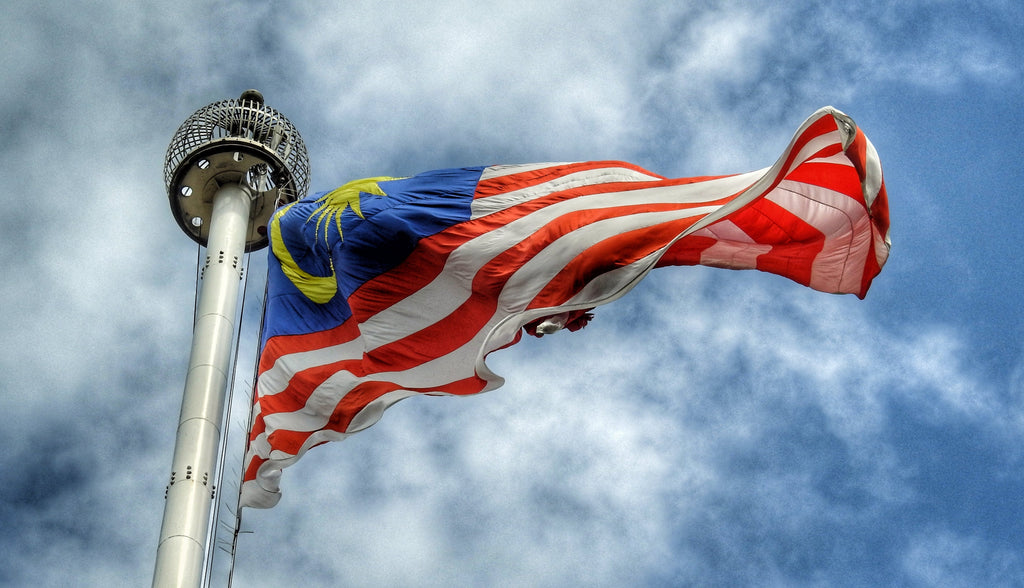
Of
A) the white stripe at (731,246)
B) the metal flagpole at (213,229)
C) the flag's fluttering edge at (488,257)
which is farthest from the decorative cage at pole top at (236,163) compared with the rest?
the white stripe at (731,246)

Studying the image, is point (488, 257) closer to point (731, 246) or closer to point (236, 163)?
point (731, 246)

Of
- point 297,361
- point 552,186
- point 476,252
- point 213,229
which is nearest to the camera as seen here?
point 476,252

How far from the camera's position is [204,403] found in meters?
27.1

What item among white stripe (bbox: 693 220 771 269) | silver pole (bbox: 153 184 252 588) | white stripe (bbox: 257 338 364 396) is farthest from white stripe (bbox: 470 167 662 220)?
silver pole (bbox: 153 184 252 588)

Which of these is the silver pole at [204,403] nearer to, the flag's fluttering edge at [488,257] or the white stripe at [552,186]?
the flag's fluttering edge at [488,257]

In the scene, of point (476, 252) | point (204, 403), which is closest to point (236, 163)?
point (204, 403)

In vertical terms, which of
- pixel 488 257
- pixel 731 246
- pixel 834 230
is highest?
pixel 731 246

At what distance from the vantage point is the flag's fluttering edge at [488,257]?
76.4 ft

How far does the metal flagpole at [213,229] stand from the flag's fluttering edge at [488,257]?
133cm

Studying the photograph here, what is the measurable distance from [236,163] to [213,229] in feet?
7.71

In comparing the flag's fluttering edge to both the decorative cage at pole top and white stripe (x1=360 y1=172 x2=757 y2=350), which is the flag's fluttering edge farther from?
the decorative cage at pole top

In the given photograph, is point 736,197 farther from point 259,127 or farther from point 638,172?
point 259,127

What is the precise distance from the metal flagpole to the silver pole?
0.02 metres

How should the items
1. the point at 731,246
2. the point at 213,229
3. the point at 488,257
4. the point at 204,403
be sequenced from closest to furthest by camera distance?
the point at 488,257
the point at 731,246
the point at 204,403
the point at 213,229
